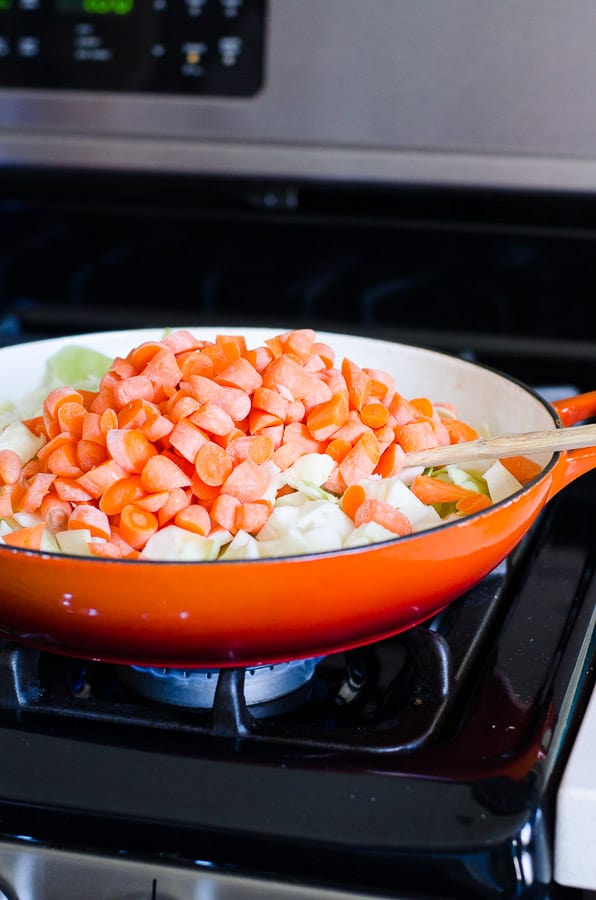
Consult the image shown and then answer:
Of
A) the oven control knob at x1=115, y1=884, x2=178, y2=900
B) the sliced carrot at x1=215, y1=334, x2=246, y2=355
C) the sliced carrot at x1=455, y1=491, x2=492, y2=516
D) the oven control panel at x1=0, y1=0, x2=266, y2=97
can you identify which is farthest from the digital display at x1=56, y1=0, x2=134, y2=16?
the oven control knob at x1=115, y1=884, x2=178, y2=900

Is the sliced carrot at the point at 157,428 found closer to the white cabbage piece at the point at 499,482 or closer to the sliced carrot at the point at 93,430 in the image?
the sliced carrot at the point at 93,430

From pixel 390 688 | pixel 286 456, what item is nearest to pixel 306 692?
pixel 390 688

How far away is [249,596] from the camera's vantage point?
1.77 feet

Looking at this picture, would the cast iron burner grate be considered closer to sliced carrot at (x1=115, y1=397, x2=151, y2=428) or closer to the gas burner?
the gas burner

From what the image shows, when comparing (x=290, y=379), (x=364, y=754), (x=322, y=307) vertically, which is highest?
(x=290, y=379)

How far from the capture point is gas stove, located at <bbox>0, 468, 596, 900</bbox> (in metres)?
0.51

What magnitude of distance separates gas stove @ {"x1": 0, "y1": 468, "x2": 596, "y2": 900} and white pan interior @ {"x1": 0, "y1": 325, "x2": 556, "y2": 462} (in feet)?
0.80

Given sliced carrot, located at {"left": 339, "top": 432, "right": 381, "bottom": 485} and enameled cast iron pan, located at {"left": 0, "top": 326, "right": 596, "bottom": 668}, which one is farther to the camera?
sliced carrot, located at {"left": 339, "top": 432, "right": 381, "bottom": 485}

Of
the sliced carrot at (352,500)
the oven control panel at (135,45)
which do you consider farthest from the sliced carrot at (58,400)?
the oven control panel at (135,45)

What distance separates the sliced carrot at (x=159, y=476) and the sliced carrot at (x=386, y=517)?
0.39 ft

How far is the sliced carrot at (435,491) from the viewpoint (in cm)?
70

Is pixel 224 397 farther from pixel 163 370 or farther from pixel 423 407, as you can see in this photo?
pixel 423 407

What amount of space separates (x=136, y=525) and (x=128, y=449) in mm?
55

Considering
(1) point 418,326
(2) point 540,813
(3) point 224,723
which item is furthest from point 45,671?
(1) point 418,326
